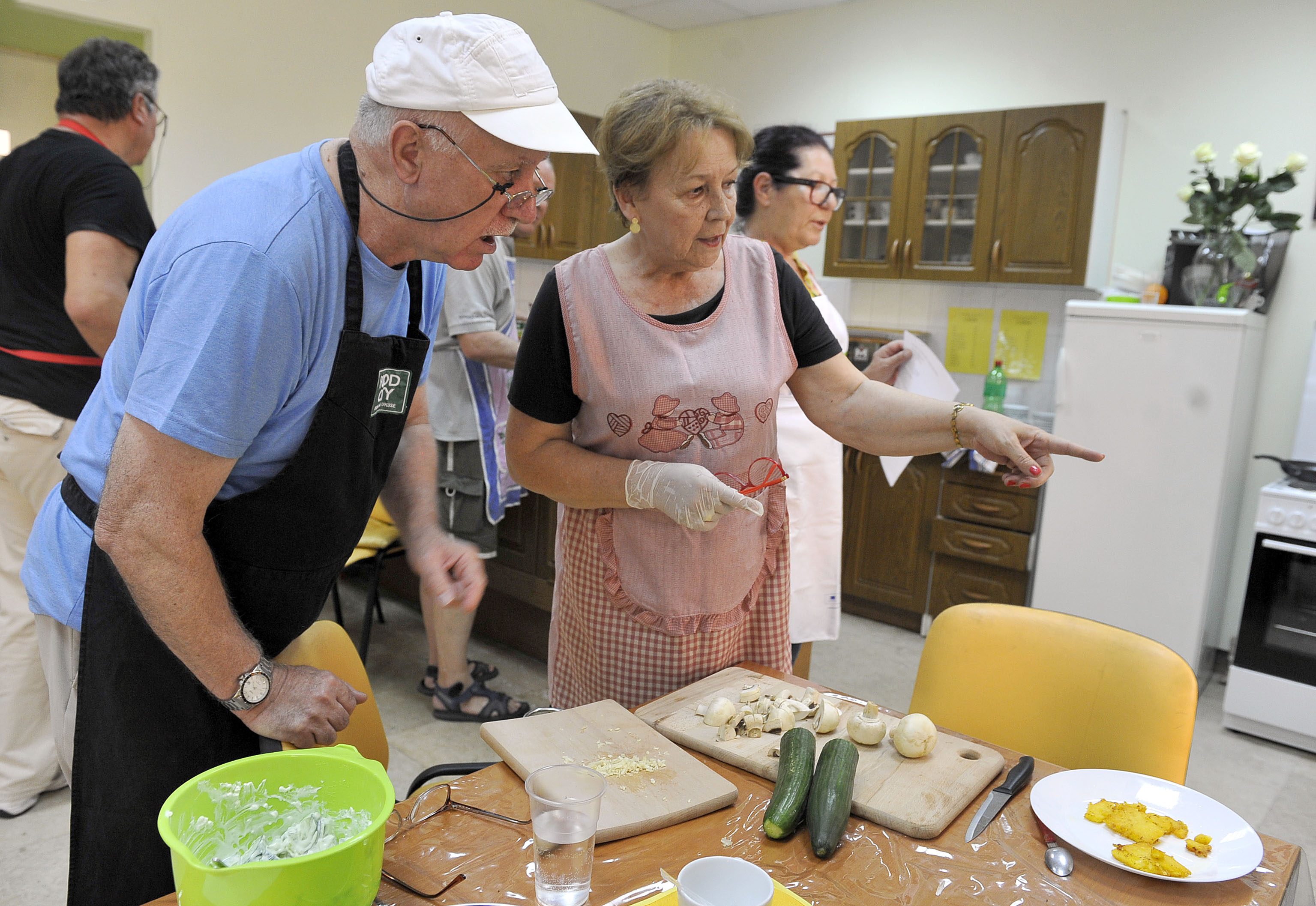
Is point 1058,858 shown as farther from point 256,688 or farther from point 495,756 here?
point 495,756

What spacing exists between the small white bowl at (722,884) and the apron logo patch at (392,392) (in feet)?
2.16

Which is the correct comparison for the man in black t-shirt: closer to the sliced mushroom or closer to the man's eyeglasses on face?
the man's eyeglasses on face

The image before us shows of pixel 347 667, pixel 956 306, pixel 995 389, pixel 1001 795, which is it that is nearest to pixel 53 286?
pixel 347 667

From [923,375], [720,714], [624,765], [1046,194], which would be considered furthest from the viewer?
[1046,194]

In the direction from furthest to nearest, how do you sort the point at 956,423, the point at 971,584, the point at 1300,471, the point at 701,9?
the point at 701,9 < the point at 971,584 < the point at 1300,471 < the point at 956,423

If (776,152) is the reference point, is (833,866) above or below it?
below

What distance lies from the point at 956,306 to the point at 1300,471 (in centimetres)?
169

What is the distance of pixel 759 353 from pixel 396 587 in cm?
303

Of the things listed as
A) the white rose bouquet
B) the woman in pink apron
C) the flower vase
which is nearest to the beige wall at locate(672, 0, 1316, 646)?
the white rose bouquet

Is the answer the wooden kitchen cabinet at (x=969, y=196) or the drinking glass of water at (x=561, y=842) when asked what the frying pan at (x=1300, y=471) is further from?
the drinking glass of water at (x=561, y=842)

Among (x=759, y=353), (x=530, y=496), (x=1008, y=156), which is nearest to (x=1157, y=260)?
(x=1008, y=156)

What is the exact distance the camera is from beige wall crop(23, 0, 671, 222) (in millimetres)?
3619

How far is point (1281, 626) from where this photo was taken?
310cm

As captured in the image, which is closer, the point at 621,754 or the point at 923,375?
the point at 621,754
